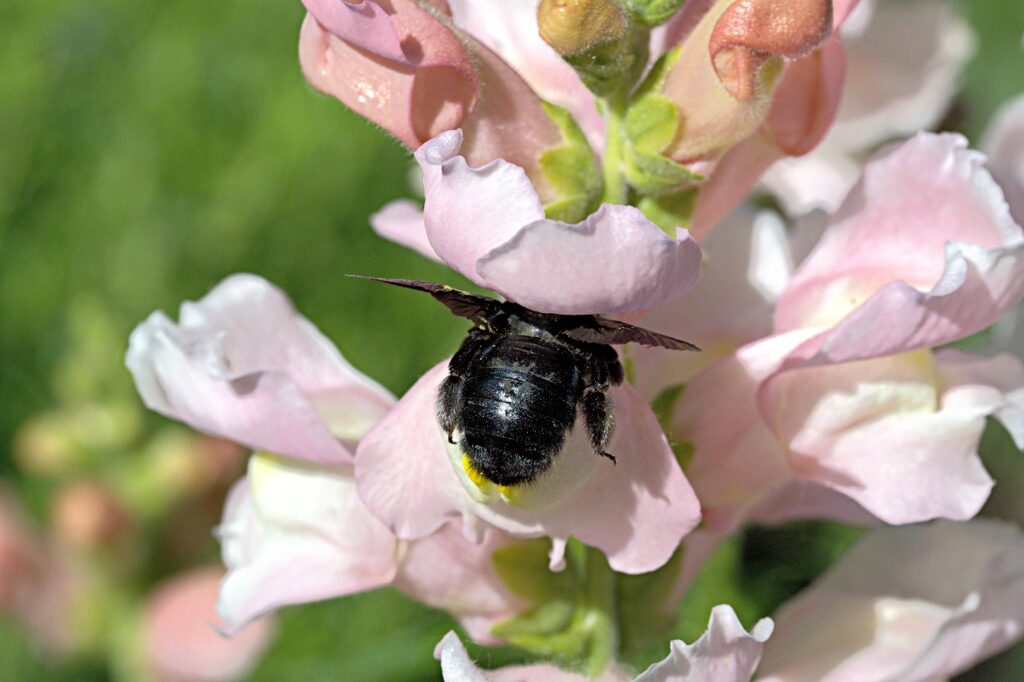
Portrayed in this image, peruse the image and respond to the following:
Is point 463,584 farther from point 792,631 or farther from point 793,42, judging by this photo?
point 793,42

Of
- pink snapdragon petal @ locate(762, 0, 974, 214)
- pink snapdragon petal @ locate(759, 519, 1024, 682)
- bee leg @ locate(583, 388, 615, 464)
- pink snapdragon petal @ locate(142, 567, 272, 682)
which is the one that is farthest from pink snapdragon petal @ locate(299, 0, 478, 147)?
pink snapdragon petal @ locate(142, 567, 272, 682)

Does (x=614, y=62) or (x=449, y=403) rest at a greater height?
(x=614, y=62)

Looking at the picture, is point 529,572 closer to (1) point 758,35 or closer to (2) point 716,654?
(2) point 716,654

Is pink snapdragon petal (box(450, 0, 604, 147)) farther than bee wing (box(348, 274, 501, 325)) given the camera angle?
Yes

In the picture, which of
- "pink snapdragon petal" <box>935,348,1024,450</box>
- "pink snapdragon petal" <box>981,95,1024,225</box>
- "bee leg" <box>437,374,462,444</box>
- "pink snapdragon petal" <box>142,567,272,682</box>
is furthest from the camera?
"pink snapdragon petal" <box>142,567,272,682</box>

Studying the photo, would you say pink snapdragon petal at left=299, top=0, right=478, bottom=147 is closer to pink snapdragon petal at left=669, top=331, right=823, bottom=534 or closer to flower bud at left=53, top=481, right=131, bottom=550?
pink snapdragon petal at left=669, top=331, right=823, bottom=534

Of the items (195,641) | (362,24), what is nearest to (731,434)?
(362,24)

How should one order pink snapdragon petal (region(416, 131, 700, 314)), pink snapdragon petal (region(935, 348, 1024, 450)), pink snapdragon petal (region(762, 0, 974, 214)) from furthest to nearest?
pink snapdragon petal (region(762, 0, 974, 214)) → pink snapdragon petal (region(935, 348, 1024, 450)) → pink snapdragon petal (region(416, 131, 700, 314))
